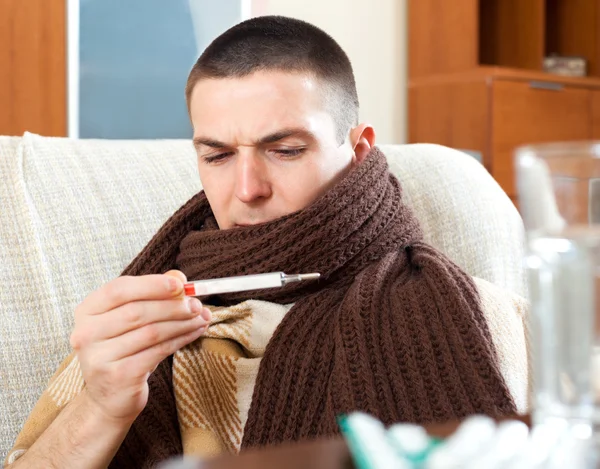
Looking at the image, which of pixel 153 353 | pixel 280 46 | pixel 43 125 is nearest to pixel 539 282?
pixel 153 353

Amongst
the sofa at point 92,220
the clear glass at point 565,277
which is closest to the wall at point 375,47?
the sofa at point 92,220

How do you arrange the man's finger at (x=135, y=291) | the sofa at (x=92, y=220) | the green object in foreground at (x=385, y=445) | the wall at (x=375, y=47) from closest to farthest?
the green object in foreground at (x=385, y=445) → the man's finger at (x=135, y=291) → the sofa at (x=92, y=220) → the wall at (x=375, y=47)

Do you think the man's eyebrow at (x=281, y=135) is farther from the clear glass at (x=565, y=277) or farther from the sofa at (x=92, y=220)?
the clear glass at (x=565, y=277)

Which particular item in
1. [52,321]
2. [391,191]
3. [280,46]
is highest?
[280,46]

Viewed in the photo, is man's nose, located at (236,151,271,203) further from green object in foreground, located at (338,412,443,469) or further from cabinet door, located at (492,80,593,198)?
cabinet door, located at (492,80,593,198)

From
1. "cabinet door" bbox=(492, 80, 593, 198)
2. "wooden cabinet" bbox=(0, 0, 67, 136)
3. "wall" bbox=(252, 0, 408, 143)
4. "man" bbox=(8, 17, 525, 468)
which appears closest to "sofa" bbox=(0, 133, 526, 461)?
"man" bbox=(8, 17, 525, 468)

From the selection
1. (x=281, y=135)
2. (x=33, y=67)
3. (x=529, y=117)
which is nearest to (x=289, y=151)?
(x=281, y=135)

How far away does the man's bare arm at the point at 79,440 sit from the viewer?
96 centimetres

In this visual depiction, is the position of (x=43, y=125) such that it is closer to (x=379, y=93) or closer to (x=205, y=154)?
(x=379, y=93)

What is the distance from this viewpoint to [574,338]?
1.27ft

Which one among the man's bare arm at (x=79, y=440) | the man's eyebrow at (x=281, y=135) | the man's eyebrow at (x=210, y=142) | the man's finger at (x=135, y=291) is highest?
the man's eyebrow at (x=281, y=135)

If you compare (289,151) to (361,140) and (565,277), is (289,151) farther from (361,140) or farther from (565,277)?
(565,277)

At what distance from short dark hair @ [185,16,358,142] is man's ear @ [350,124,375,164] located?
0.04ft

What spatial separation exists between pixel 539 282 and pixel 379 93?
3210mm
